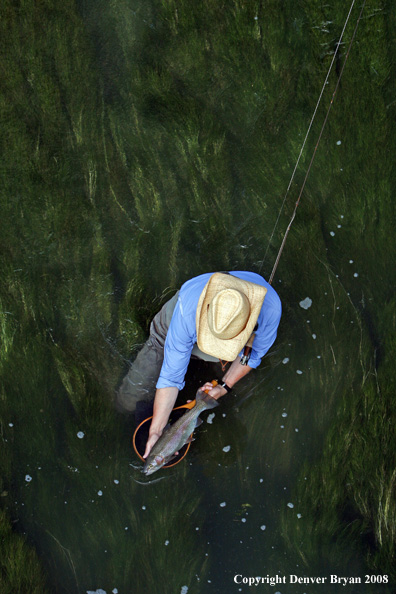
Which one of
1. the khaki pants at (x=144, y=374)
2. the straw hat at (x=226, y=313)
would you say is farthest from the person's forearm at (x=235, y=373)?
the straw hat at (x=226, y=313)

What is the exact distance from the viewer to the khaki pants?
2.58 metres

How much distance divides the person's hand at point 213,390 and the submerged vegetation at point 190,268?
256mm

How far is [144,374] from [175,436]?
43 cm

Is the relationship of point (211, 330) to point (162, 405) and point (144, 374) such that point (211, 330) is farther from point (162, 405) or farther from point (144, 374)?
point (144, 374)

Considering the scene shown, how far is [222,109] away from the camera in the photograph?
2727mm

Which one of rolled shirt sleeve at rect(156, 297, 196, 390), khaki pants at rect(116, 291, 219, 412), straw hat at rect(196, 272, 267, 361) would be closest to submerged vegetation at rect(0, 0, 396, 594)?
khaki pants at rect(116, 291, 219, 412)

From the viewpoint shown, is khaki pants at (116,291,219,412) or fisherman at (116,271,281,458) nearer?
fisherman at (116,271,281,458)

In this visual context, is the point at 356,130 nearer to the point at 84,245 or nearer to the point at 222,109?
the point at 222,109

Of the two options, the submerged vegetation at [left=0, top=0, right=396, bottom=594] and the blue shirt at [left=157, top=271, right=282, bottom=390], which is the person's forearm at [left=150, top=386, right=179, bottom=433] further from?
the submerged vegetation at [left=0, top=0, right=396, bottom=594]

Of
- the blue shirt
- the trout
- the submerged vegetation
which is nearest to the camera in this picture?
the blue shirt

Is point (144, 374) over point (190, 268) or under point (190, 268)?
under

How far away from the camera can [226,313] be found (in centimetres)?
178

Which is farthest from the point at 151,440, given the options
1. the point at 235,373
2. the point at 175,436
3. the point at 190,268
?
the point at 190,268

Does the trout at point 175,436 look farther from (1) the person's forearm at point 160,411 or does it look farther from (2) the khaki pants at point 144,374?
(2) the khaki pants at point 144,374
